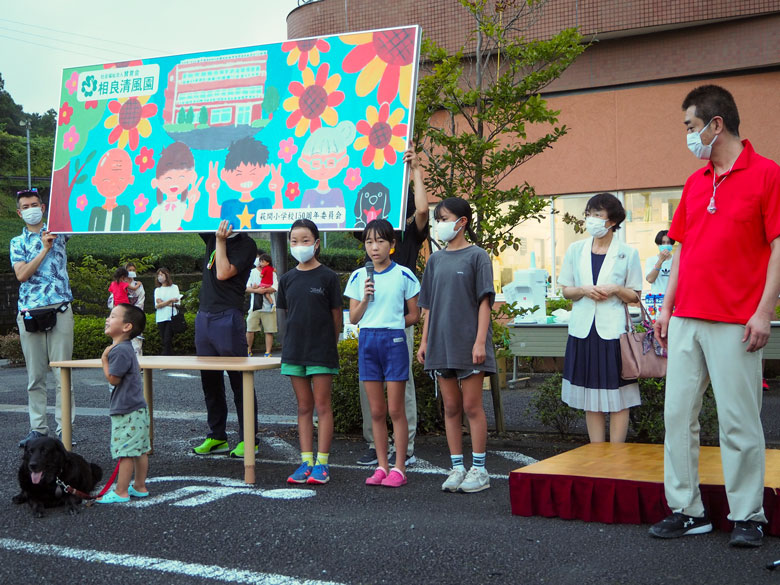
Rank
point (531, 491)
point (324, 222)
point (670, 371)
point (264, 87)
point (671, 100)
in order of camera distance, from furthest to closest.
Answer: point (671, 100) < point (264, 87) < point (324, 222) < point (531, 491) < point (670, 371)

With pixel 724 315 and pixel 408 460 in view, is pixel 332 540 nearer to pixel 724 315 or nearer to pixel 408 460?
pixel 408 460

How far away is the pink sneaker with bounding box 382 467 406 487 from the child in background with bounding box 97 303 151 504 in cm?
149

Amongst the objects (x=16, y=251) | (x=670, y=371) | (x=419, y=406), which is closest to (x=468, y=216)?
(x=670, y=371)

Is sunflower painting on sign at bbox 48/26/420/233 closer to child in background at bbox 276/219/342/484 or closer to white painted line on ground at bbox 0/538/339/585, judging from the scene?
child in background at bbox 276/219/342/484

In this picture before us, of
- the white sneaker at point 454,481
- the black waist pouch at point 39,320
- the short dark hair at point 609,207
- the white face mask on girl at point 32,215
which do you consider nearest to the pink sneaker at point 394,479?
the white sneaker at point 454,481

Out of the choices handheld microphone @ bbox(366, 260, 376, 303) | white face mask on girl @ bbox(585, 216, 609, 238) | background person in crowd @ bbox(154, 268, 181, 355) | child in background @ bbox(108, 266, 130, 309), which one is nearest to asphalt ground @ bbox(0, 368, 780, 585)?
handheld microphone @ bbox(366, 260, 376, 303)

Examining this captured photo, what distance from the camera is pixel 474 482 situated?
5293 mm

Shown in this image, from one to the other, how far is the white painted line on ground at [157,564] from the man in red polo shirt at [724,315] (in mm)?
1848

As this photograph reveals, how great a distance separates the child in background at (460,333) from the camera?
5320 mm

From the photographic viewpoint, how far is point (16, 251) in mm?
7020

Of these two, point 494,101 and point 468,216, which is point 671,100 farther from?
point 468,216

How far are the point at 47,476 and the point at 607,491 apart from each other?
3.09m

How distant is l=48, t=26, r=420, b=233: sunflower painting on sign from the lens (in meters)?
6.36

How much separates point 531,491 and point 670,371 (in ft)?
3.32
